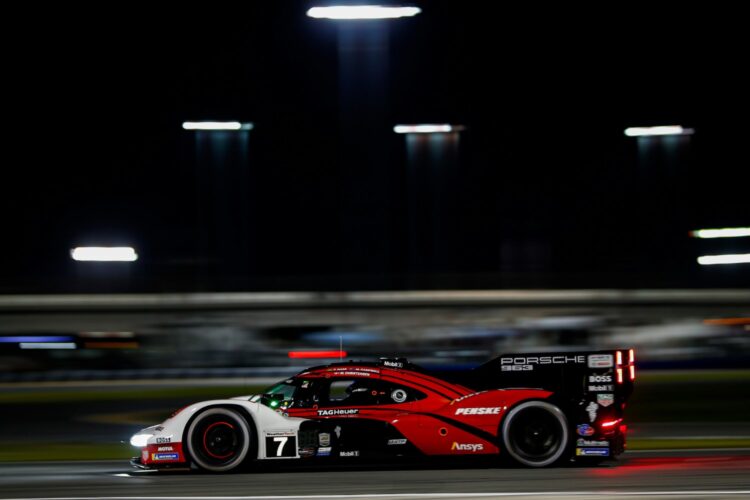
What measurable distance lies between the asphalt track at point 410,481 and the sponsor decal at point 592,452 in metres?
0.14

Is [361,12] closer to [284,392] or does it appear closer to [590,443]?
[284,392]

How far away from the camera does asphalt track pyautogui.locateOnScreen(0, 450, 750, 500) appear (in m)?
8.51

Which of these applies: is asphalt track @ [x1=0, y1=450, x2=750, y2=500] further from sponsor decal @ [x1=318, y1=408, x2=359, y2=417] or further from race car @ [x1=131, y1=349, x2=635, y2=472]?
sponsor decal @ [x1=318, y1=408, x2=359, y2=417]

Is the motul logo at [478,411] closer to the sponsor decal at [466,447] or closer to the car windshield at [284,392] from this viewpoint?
the sponsor decal at [466,447]

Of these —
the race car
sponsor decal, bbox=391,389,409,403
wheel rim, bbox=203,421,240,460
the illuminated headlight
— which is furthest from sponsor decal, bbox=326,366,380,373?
the illuminated headlight

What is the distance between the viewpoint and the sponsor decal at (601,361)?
34.6ft

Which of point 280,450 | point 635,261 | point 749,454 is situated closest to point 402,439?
point 280,450

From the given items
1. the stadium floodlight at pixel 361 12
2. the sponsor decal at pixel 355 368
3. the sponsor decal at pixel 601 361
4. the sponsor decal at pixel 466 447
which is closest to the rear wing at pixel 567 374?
the sponsor decal at pixel 601 361

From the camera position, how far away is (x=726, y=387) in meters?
24.7

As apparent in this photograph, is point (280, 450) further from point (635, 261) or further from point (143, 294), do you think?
point (635, 261)

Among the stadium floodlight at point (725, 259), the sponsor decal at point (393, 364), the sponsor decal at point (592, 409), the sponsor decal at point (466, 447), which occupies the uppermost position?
the stadium floodlight at point (725, 259)

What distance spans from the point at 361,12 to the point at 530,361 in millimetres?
22314

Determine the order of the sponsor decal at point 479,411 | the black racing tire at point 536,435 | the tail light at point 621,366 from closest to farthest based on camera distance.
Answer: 1. the black racing tire at point 536,435
2. the sponsor decal at point 479,411
3. the tail light at point 621,366

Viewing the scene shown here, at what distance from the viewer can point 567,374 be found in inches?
416
